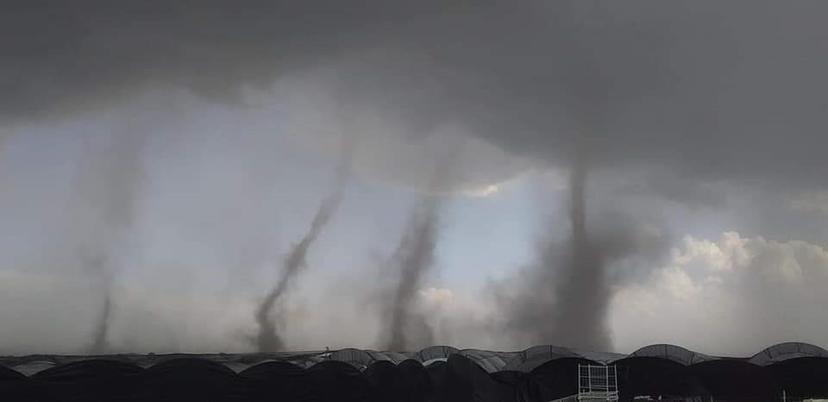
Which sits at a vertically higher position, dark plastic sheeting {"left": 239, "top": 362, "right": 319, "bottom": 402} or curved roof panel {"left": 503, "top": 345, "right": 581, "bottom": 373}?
curved roof panel {"left": 503, "top": 345, "right": 581, "bottom": 373}

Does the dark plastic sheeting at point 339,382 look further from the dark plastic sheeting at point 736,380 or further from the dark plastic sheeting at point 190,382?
the dark plastic sheeting at point 736,380

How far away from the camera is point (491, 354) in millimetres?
54062

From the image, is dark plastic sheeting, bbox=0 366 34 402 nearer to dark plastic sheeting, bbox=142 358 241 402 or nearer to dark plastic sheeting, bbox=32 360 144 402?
dark plastic sheeting, bbox=32 360 144 402

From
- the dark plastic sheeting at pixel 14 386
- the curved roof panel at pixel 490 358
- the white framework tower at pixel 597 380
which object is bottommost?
the dark plastic sheeting at pixel 14 386

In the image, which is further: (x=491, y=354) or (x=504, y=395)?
(x=491, y=354)

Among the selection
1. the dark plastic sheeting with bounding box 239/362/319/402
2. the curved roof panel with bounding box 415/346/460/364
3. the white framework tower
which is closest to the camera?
the dark plastic sheeting with bounding box 239/362/319/402

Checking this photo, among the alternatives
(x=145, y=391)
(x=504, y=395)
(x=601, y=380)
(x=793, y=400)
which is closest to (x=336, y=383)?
(x=145, y=391)

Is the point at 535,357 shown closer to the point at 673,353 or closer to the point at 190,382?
the point at 673,353

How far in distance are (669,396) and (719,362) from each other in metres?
3.48

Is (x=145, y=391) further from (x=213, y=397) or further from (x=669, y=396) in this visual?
(x=669, y=396)

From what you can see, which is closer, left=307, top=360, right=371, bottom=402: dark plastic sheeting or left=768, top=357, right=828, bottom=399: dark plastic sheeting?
left=307, top=360, right=371, bottom=402: dark plastic sheeting

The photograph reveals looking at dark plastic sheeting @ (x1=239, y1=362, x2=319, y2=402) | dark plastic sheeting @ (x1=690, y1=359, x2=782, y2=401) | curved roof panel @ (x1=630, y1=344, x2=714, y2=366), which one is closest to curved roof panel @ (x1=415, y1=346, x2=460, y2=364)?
curved roof panel @ (x1=630, y1=344, x2=714, y2=366)

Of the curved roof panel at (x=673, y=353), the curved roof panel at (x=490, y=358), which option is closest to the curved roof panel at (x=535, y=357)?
the curved roof panel at (x=490, y=358)

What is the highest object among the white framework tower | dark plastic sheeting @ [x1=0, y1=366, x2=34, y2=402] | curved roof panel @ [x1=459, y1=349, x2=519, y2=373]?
curved roof panel @ [x1=459, y1=349, x2=519, y2=373]
